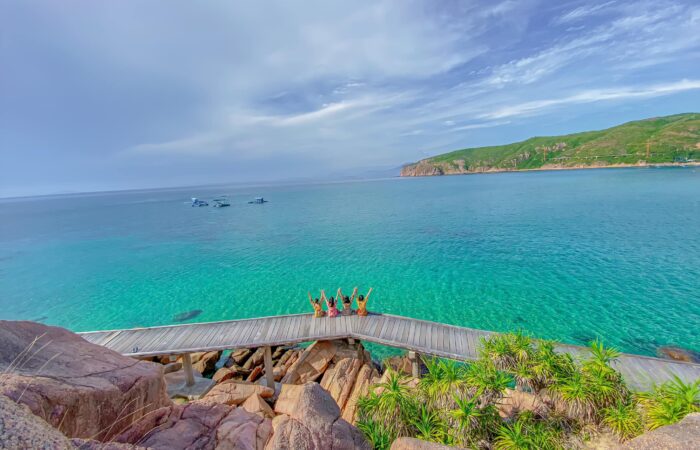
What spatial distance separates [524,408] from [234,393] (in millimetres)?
12084

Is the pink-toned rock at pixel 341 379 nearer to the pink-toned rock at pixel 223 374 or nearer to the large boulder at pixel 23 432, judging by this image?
the pink-toned rock at pixel 223 374

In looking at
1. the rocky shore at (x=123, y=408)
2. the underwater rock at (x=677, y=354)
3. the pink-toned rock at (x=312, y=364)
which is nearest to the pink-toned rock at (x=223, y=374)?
the pink-toned rock at (x=312, y=364)

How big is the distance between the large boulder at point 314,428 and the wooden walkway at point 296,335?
9385 millimetres

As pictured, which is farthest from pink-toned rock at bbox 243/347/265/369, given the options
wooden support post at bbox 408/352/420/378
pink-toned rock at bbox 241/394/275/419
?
wooden support post at bbox 408/352/420/378

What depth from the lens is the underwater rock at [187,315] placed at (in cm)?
2696

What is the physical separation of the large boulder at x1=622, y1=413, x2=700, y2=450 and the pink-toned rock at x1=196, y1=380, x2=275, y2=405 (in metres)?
13.2

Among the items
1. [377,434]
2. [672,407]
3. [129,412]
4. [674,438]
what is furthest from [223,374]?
[672,407]

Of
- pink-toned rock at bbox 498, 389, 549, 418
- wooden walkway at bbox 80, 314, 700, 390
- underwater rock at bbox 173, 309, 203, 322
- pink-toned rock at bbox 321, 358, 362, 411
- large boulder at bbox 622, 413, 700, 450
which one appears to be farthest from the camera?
underwater rock at bbox 173, 309, 203, 322

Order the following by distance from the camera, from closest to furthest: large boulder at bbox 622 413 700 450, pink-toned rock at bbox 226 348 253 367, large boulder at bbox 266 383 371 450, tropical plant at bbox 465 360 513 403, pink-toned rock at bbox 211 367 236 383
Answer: large boulder at bbox 622 413 700 450
large boulder at bbox 266 383 371 450
tropical plant at bbox 465 360 513 403
pink-toned rock at bbox 211 367 236 383
pink-toned rock at bbox 226 348 253 367

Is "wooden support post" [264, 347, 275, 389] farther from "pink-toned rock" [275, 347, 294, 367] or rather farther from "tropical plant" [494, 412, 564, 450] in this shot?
"tropical plant" [494, 412, 564, 450]

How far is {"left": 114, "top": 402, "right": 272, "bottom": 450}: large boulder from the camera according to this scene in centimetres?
690

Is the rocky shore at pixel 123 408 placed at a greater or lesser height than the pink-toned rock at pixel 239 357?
greater

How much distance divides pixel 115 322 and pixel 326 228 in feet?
130

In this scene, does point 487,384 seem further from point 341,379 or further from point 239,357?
point 239,357
